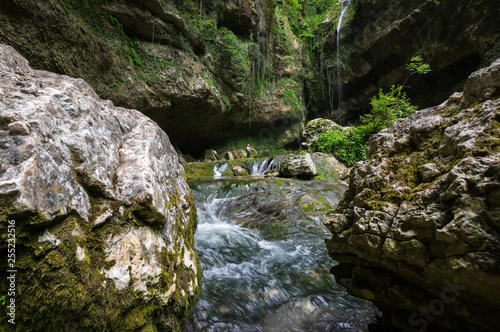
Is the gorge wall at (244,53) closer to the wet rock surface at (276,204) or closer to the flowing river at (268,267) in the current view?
the wet rock surface at (276,204)

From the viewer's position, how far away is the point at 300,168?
825 centimetres

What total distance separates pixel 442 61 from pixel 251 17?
422 inches

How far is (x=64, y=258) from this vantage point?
42.5 inches

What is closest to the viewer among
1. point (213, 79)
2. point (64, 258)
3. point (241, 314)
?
point (64, 258)

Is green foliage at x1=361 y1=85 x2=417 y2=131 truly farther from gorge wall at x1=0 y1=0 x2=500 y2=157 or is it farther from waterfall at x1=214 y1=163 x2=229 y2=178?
waterfall at x1=214 y1=163 x2=229 y2=178

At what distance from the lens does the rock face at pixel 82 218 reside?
996mm

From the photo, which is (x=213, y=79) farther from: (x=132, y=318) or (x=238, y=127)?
(x=132, y=318)

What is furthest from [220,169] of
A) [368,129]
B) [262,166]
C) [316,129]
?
[368,129]

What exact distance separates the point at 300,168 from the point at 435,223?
718 cm

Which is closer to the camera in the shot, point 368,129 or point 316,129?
point 368,129

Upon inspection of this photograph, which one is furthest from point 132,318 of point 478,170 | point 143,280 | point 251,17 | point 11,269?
point 251,17

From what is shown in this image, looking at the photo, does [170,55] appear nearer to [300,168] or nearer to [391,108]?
[300,168]

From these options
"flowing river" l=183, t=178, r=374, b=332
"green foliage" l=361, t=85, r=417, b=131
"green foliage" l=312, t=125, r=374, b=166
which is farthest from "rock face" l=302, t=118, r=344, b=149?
"flowing river" l=183, t=178, r=374, b=332

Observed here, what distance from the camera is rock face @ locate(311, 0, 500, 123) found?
1029 centimetres
